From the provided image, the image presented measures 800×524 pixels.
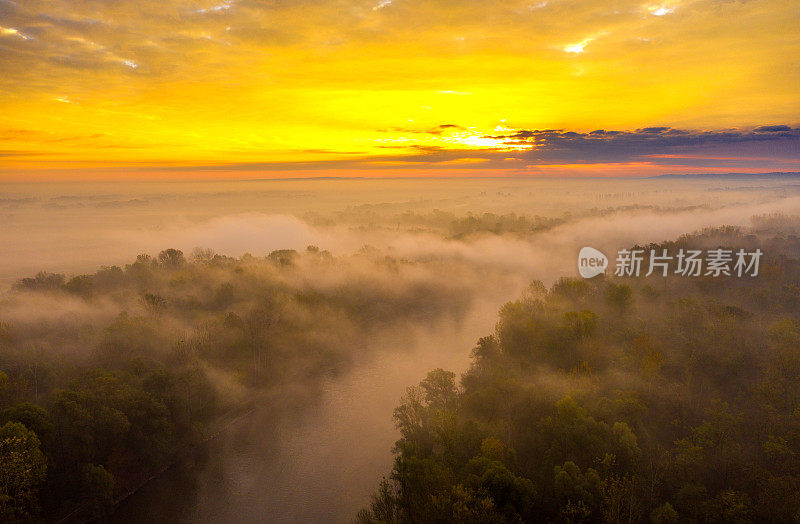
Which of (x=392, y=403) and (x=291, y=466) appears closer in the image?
(x=291, y=466)

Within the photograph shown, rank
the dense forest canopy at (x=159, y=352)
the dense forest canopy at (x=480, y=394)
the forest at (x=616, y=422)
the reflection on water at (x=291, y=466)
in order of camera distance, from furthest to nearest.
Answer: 1. the reflection on water at (x=291, y=466)
2. the dense forest canopy at (x=159, y=352)
3. the dense forest canopy at (x=480, y=394)
4. the forest at (x=616, y=422)

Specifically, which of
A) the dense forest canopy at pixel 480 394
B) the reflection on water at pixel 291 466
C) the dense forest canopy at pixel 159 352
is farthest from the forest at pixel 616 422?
the dense forest canopy at pixel 159 352

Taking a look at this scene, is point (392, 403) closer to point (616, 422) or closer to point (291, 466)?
point (291, 466)

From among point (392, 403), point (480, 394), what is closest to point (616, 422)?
point (480, 394)

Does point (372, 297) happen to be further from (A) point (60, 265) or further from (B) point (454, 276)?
(A) point (60, 265)

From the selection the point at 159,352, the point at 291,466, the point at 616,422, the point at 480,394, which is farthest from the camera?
the point at 159,352

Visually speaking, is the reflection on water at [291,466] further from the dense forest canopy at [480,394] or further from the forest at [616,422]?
the forest at [616,422]

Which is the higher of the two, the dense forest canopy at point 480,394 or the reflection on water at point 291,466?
the dense forest canopy at point 480,394

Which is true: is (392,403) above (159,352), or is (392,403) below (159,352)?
below

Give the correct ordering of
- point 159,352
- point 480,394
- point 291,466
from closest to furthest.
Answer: point 480,394 → point 291,466 → point 159,352
